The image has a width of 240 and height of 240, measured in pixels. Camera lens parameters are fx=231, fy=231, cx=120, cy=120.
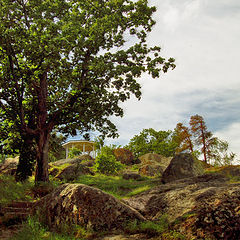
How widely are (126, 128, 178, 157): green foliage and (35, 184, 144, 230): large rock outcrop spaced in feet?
118

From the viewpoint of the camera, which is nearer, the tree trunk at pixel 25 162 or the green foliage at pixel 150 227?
the green foliage at pixel 150 227

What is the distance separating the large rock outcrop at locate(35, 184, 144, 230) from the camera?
5.62 m

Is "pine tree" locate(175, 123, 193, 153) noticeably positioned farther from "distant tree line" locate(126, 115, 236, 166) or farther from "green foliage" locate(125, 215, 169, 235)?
"green foliage" locate(125, 215, 169, 235)

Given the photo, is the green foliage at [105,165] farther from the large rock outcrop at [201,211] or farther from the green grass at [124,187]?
the large rock outcrop at [201,211]

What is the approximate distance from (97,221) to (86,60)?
36.1 feet

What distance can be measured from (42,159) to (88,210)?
9.47 metres

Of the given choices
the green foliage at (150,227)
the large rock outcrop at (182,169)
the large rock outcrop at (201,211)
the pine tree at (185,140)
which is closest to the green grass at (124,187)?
the large rock outcrop at (182,169)

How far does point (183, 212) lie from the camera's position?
525cm

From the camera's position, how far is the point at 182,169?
13961 mm

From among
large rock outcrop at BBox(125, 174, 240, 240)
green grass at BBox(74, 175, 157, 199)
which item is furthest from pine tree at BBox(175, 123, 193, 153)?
large rock outcrop at BBox(125, 174, 240, 240)

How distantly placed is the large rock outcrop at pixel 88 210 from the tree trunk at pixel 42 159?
7980 mm

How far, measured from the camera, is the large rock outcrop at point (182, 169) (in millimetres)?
13680

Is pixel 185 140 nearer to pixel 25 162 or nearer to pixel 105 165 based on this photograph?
pixel 105 165

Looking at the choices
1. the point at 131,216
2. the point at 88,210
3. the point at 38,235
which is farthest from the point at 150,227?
the point at 38,235
